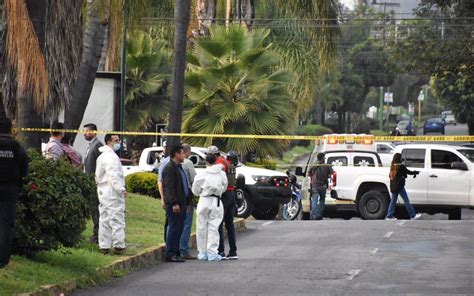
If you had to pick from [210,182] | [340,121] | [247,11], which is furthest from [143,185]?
[340,121]

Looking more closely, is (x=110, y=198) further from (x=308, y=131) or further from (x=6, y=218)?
(x=308, y=131)

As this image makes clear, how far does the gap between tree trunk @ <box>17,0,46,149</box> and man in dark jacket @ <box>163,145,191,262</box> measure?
2.88 m

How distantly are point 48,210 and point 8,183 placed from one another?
1.26 metres

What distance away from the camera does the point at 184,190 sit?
709 inches

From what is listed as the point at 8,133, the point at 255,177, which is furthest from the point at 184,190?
the point at 255,177

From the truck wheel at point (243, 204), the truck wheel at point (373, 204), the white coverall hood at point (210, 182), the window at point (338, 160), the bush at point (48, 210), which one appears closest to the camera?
the bush at point (48, 210)

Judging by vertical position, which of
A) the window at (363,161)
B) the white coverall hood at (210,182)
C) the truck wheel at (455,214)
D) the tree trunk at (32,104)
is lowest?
the truck wheel at (455,214)

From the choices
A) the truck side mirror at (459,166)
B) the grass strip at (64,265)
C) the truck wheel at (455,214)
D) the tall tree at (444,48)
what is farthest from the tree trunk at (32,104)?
the tall tree at (444,48)

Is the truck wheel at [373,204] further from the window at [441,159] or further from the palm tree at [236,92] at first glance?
the palm tree at [236,92]

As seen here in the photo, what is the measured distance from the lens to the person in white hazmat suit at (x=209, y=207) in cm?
1817

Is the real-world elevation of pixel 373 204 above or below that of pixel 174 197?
below

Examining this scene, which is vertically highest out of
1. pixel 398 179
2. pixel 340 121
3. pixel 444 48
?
pixel 444 48

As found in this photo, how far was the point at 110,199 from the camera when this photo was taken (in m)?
16.7

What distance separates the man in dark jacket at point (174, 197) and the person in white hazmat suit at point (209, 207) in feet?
1.13
